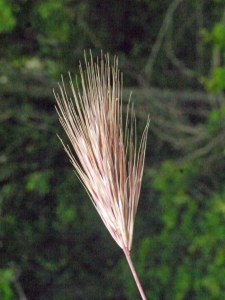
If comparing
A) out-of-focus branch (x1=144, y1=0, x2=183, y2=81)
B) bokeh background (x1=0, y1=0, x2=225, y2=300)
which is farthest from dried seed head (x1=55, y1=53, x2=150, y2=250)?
out-of-focus branch (x1=144, y1=0, x2=183, y2=81)

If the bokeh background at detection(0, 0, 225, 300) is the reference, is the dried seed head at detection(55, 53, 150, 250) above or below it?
above

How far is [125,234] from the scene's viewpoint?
97cm

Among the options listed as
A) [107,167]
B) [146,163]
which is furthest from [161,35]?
[107,167]

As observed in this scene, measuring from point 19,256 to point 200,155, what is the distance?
130 centimetres

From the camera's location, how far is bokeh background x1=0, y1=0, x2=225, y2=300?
367 cm

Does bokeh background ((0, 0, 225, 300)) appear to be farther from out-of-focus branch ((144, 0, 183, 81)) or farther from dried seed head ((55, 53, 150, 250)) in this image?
dried seed head ((55, 53, 150, 250))

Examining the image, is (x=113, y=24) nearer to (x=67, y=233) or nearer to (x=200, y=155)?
(x=200, y=155)

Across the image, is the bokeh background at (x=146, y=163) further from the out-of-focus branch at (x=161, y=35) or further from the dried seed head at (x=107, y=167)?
the dried seed head at (x=107, y=167)

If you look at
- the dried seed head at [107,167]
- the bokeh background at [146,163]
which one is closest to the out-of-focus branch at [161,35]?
the bokeh background at [146,163]

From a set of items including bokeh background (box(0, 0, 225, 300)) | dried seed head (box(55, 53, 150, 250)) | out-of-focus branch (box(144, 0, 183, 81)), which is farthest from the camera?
out-of-focus branch (box(144, 0, 183, 81))

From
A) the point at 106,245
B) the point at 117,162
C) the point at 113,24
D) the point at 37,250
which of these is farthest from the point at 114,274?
the point at 117,162

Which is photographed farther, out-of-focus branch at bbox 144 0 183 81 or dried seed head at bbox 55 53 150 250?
out-of-focus branch at bbox 144 0 183 81

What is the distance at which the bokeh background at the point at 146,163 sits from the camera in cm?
367

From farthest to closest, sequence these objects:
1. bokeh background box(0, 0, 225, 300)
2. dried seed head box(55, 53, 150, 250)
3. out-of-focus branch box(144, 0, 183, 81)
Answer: out-of-focus branch box(144, 0, 183, 81), bokeh background box(0, 0, 225, 300), dried seed head box(55, 53, 150, 250)
